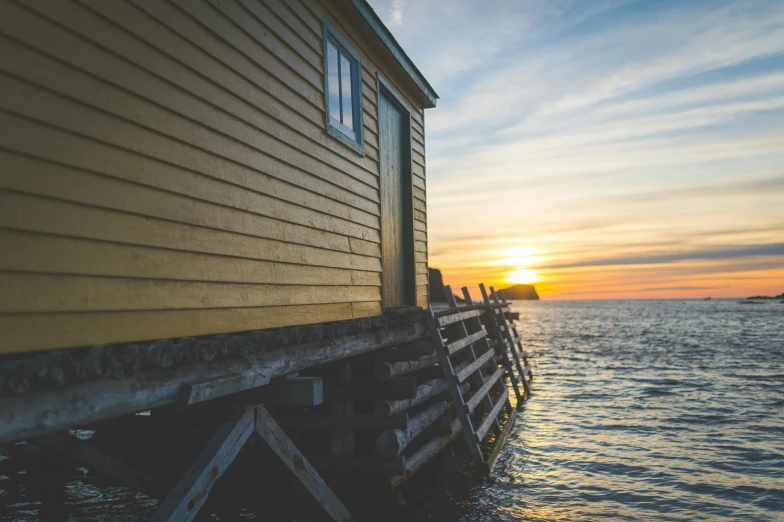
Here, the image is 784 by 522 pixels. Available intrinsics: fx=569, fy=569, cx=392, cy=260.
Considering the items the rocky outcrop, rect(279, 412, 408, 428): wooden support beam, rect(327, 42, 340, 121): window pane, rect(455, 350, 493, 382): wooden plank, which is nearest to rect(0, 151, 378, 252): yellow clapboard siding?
rect(327, 42, 340, 121): window pane

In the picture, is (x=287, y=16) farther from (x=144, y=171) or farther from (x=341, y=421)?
→ (x=341, y=421)

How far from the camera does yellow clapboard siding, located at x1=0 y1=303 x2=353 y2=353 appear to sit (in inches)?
111

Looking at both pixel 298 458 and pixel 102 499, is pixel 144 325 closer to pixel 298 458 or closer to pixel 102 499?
pixel 298 458

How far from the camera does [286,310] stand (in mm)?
5328

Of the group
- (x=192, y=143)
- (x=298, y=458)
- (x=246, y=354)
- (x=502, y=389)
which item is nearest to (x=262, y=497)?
(x=298, y=458)

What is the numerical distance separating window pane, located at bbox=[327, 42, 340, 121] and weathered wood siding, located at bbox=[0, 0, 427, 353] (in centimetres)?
30

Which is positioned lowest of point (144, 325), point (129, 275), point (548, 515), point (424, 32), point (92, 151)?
point (548, 515)

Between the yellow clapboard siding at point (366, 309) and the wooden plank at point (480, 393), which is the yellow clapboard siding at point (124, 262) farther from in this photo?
the wooden plank at point (480, 393)

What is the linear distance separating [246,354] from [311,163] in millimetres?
2389

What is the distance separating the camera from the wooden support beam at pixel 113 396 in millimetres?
2617

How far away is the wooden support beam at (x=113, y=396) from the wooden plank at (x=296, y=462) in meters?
0.41

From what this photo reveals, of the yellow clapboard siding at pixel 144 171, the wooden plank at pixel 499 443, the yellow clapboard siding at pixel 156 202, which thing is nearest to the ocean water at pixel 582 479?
the wooden plank at pixel 499 443

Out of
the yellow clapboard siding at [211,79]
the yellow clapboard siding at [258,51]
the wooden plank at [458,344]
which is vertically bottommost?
the wooden plank at [458,344]

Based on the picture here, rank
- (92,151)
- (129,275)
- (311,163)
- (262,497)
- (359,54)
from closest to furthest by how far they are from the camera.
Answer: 1. (92,151)
2. (129,275)
3. (311,163)
4. (262,497)
5. (359,54)
